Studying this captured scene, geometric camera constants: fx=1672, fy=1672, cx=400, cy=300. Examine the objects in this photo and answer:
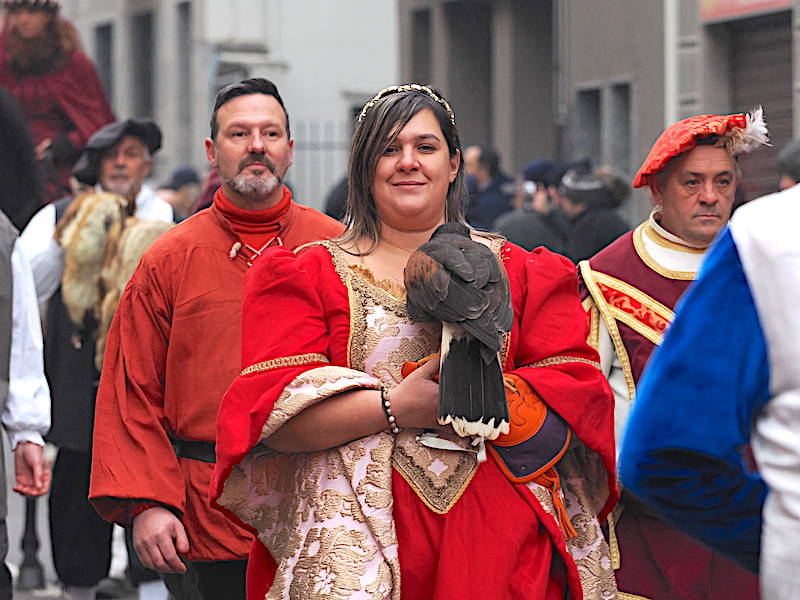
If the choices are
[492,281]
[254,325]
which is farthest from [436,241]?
[254,325]

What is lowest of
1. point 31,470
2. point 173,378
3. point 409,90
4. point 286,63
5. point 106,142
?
point 31,470

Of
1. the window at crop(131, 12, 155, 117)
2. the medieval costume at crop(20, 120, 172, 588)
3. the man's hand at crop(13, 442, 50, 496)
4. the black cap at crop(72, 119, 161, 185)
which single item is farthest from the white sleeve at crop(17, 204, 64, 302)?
the window at crop(131, 12, 155, 117)

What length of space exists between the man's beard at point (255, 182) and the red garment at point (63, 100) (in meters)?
5.89

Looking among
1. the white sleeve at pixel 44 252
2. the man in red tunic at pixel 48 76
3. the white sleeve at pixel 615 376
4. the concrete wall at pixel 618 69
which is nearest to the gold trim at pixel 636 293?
the white sleeve at pixel 615 376

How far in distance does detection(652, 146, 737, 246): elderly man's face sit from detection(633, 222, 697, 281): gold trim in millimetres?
109

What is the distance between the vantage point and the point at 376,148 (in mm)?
3824

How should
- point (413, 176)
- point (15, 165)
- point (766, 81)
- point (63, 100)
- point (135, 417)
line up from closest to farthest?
point (413, 176), point (135, 417), point (15, 165), point (63, 100), point (766, 81)

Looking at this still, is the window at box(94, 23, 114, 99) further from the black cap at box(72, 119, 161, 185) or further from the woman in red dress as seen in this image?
the woman in red dress

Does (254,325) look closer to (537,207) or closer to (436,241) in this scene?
(436,241)

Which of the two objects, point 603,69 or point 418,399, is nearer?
point 418,399

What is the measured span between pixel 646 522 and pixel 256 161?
1.54 metres

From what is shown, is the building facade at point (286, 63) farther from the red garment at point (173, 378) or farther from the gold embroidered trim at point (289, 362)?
the gold embroidered trim at point (289, 362)

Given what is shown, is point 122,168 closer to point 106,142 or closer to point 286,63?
point 106,142

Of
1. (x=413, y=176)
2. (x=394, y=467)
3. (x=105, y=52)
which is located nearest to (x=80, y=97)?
(x=413, y=176)
